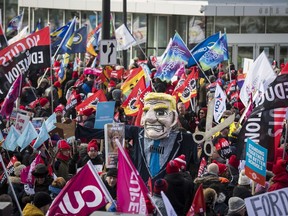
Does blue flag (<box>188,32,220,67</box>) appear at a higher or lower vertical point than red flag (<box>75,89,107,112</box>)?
higher

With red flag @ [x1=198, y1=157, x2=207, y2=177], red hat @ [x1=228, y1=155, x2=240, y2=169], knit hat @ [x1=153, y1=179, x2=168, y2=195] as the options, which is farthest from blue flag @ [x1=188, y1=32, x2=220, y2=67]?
knit hat @ [x1=153, y1=179, x2=168, y2=195]

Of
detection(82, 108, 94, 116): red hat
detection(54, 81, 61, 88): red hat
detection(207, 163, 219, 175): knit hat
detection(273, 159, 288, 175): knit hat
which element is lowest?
detection(207, 163, 219, 175): knit hat

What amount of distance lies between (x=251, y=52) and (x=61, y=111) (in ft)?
75.6

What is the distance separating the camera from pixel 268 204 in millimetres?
10000

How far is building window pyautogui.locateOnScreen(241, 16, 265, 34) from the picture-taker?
41531 mm

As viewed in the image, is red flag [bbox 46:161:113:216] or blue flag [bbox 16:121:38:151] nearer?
red flag [bbox 46:161:113:216]

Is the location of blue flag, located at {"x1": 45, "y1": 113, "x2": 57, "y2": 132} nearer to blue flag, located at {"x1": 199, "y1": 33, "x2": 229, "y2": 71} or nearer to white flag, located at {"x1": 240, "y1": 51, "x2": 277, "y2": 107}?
white flag, located at {"x1": 240, "y1": 51, "x2": 277, "y2": 107}

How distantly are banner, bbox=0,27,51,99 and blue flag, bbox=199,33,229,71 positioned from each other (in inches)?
219

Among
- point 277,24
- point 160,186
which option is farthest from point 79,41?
point 160,186

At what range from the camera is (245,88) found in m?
19.3

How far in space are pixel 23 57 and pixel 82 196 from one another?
26.3 ft

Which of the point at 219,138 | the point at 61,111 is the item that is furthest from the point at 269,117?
the point at 61,111

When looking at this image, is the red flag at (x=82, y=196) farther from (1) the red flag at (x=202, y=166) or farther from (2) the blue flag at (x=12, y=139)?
(2) the blue flag at (x=12, y=139)

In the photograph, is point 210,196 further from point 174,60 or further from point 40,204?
point 174,60
